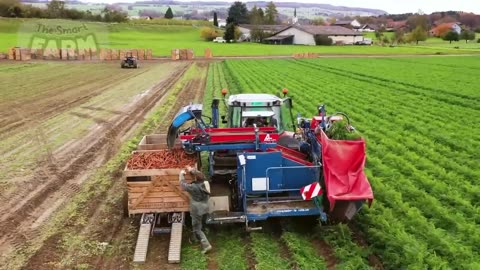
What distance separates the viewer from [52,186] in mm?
13094

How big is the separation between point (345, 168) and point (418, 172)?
465 cm

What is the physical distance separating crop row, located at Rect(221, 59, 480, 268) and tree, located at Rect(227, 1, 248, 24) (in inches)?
4604

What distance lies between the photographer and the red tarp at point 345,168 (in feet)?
30.1

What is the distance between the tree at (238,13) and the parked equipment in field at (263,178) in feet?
442

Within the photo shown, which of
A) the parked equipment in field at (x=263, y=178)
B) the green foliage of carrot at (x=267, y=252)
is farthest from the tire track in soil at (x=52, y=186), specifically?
the green foliage of carrot at (x=267, y=252)

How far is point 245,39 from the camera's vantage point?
12256 cm

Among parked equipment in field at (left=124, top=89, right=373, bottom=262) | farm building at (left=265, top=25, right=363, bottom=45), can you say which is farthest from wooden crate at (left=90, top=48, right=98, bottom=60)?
parked equipment in field at (left=124, top=89, right=373, bottom=262)

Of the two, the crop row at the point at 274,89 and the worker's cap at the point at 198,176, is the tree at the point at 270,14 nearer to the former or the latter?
the crop row at the point at 274,89

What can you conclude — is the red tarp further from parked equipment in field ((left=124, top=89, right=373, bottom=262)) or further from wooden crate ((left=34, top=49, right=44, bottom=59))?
wooden crate ((left=34, top=49, right=44, bottom=59))

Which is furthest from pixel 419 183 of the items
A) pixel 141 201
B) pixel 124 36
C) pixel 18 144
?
pixel 124 36

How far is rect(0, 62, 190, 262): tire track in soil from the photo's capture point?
33.9 ft

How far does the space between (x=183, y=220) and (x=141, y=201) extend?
36.0 inches

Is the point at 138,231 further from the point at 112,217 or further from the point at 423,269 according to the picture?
the point at 423,269

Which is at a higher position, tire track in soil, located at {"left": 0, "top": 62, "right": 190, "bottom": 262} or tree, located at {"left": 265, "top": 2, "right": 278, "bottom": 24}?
tree, located at {"left": 265, "top": 2, "right": 278, "bottom": 24}
